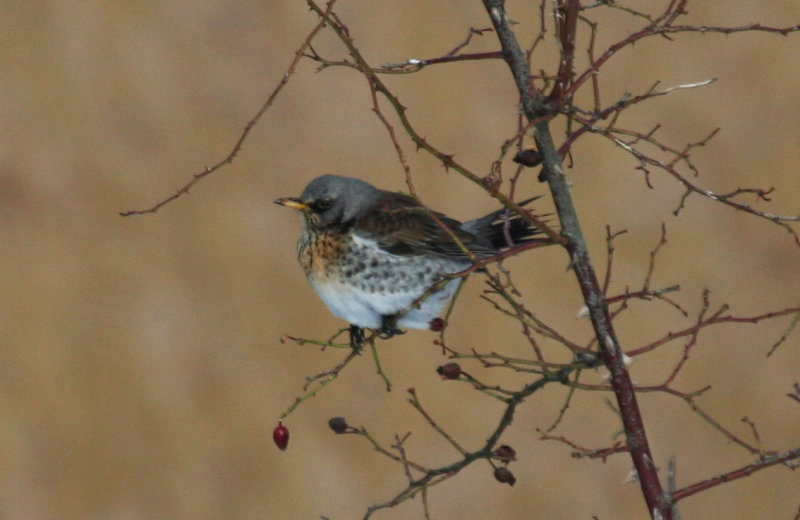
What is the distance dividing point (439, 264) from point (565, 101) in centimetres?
68

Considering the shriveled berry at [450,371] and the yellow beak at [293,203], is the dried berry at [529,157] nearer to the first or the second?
the shriveled berry at [450,371]

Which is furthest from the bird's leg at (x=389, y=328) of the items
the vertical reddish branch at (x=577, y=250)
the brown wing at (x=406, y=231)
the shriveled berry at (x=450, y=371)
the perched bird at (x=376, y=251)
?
the vertical reddish branch at (x=577, y=250)

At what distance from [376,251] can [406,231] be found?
62mm

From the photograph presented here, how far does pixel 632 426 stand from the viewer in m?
0.82

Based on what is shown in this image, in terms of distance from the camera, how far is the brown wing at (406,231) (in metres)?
1.43

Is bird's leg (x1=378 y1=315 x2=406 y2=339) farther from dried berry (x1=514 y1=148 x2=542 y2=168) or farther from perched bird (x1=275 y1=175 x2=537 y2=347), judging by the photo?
dried berry (x1=514 y1=148 x2=542 y2=168)

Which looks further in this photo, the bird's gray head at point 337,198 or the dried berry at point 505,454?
the bird's gray head at point 337,198

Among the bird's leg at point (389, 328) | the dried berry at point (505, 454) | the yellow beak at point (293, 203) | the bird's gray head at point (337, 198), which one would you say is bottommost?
the dried berry at point (505, 454)

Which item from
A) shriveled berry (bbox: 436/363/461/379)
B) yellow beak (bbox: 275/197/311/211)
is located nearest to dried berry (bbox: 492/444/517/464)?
shriveled berry (bbox: 436/363/461/379)

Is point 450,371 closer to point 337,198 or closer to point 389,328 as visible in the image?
point 389,328

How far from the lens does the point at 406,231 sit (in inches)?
57.6

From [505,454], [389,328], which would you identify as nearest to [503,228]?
[389,328]

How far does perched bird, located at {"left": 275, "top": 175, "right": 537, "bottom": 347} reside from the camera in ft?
4.53

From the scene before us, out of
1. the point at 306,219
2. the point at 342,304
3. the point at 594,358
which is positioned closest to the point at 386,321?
the point at 342,304
